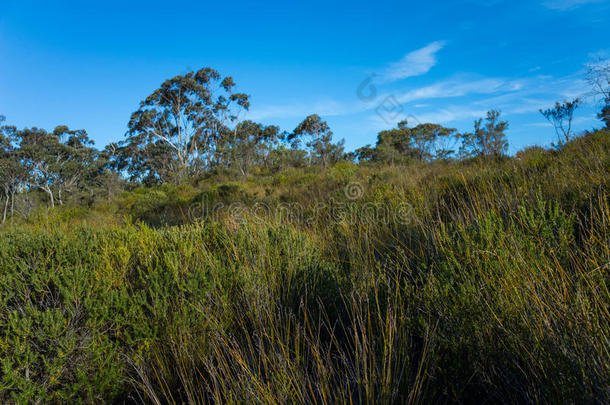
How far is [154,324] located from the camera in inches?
91.9

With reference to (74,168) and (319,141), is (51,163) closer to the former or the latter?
(74,168)

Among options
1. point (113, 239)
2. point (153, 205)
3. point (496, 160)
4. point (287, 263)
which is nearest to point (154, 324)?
point (287, 263)

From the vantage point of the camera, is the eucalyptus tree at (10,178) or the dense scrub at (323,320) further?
the eucalyptus tree at (10,178)

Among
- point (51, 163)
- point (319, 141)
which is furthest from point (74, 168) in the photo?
point (319, 141)

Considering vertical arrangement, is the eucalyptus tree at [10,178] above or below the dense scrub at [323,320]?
above

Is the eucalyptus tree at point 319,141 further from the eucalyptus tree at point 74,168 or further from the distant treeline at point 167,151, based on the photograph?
the eucalyptus tree at point 74,168

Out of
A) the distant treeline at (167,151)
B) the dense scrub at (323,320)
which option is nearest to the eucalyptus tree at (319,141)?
the distant treeline at (167,151)

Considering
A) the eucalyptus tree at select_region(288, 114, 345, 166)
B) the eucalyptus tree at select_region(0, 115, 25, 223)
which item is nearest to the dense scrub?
the eucalyptus tree at select_region(288, 114, 345, 166)

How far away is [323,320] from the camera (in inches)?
93.9

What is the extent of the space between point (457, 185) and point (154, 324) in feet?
17.3

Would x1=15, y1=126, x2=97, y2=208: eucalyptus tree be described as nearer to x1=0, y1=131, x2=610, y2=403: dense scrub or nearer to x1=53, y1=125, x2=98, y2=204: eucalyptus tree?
x1=53, y1=125, x2=98, y2=204: eucalyptus tree

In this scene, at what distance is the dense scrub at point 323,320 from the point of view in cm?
144

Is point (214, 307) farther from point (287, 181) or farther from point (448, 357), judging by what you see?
point (287, 181)

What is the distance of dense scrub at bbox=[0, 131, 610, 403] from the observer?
56.7 inches
